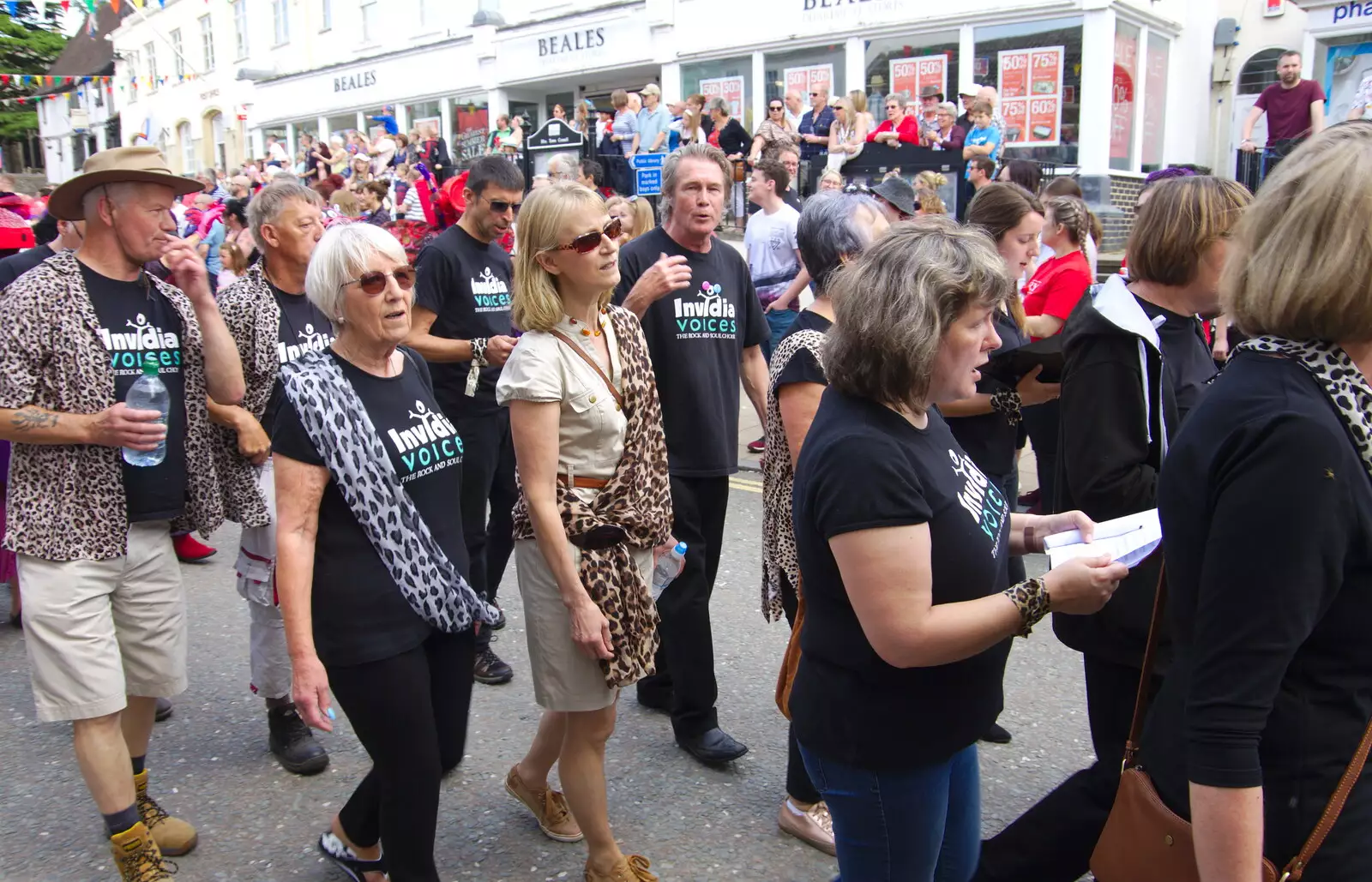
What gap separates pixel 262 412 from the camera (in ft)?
12.5

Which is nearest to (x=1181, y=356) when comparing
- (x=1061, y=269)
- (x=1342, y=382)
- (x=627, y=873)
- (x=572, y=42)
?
(x=1342, y=382)

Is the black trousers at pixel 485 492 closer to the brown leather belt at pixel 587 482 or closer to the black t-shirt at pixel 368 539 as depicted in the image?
the brown leather belt at pixel 587 482

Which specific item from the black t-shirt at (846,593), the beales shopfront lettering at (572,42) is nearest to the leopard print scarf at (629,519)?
the black t-shirt at (846,593)

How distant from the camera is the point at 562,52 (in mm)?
22438

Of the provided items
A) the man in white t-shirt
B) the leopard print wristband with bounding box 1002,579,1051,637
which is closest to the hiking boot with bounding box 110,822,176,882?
the leopard print wristband with bounding box 1002,579,1051,637

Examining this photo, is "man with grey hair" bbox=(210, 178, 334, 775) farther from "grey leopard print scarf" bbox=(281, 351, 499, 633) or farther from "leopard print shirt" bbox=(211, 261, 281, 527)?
"grey leopard print scarf" bbox=(281, 351, 499, 633)

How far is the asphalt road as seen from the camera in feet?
10.6

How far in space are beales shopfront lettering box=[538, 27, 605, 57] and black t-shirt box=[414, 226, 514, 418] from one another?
60.0 ft

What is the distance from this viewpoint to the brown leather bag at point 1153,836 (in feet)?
5.18

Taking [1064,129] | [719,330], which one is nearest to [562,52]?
[1064,129]

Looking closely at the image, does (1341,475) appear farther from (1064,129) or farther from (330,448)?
(1064,129)

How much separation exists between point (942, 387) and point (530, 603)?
136cm

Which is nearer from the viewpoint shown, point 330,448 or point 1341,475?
point 1341,475

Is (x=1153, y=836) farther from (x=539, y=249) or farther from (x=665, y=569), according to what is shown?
(x=539, y=249)
